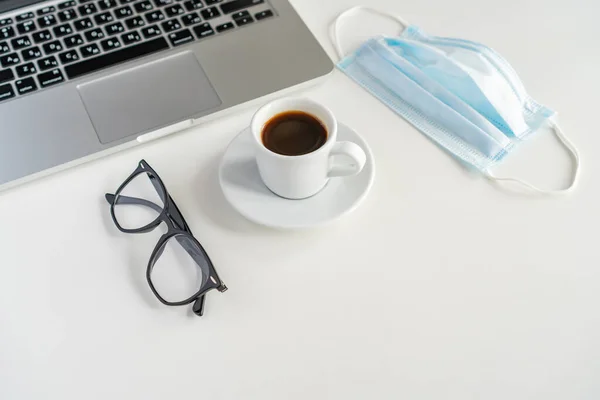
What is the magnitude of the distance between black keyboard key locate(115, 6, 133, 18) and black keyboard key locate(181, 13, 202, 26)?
0.24 ft

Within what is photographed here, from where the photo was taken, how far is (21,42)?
716mm

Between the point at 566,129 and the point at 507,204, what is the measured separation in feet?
0.49

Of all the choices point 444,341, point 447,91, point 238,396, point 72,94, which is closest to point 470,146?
point 447,91

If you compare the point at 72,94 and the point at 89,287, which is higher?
the point at 72,94

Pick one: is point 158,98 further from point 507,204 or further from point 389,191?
point 507,204

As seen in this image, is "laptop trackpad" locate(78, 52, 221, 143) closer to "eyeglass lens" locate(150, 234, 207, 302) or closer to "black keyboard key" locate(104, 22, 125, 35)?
"black keyboard key" locate(104, 22, 125, 35)

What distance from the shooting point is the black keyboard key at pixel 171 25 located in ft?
2.44

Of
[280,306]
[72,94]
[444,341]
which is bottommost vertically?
[444,341]

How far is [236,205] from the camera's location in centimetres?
59

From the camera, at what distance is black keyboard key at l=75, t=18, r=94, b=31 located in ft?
2.41

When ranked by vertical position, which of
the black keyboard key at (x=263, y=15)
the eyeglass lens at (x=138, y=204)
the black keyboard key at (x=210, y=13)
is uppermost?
the black keyboard key at (x=210, y=13)

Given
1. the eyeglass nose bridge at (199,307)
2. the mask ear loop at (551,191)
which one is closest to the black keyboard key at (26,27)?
the eyeglass nose bridge at (199,307)

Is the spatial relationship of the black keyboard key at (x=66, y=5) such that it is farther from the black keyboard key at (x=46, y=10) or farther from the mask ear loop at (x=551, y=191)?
the mask ear loop at (x=551, y=191)

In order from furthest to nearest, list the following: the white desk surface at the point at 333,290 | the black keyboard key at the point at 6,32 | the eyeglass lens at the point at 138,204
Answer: the black keyboard key at the point at 6,32 < the eyeglass lens at the point at 138,204 < the white desk surface at the point at 333,290
